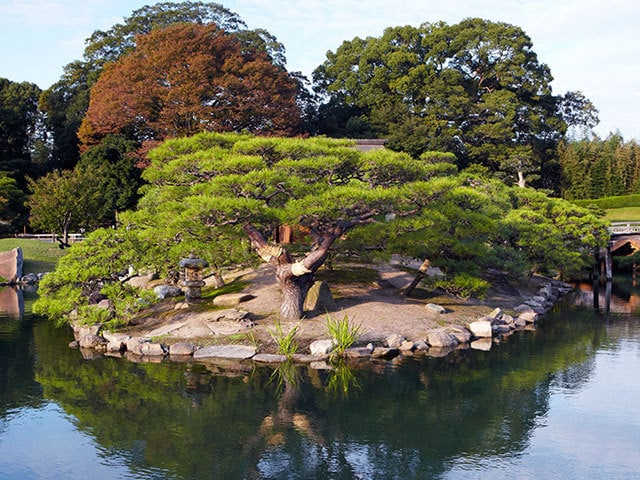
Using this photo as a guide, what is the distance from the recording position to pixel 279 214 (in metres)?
13.7

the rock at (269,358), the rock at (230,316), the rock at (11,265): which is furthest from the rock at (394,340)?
the rock at (11,265)

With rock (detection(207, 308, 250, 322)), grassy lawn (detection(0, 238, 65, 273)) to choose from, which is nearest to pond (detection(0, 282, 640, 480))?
rock (detection(207, 308, 250, 322))

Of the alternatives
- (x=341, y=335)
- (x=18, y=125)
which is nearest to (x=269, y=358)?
(x=341, y=335)

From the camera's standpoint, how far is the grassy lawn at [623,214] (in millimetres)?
41344

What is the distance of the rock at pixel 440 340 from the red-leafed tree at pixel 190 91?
726 inches

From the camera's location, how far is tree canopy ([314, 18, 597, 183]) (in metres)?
40.9

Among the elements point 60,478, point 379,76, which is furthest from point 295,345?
point 379,76

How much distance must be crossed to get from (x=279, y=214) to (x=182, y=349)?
374 cm

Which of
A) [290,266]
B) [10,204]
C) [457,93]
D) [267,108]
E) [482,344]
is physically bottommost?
[482,344]

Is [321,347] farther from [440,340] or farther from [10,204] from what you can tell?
[10,204]

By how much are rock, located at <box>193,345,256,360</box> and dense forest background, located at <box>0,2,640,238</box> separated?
18.2m

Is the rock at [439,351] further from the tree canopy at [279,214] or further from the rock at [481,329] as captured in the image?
the tree canopy at [279,214]

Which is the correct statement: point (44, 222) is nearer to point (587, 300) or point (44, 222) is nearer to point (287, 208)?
point (287, 208)

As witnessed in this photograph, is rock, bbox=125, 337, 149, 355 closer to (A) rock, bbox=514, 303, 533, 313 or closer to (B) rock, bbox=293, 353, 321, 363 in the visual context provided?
(B) rock, bbox=293, 353, 321, 363
